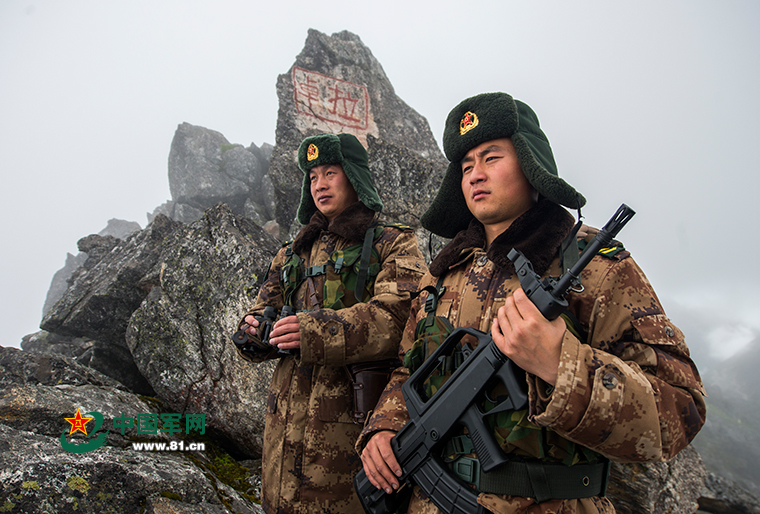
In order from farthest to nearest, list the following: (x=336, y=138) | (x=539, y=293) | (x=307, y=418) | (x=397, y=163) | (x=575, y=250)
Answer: (x=397, y=163), (x=336, y=138), (x=307, y=418), (x=575, y=250), (x=539, y=293)

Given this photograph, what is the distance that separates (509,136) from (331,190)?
1991 millimetres

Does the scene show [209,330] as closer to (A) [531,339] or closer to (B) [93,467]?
(B) [93,467]

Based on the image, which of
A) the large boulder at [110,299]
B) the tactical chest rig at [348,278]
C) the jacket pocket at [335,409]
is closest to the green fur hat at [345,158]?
the tactical chest rig at [348,278]

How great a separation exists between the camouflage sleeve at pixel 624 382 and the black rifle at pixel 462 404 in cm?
18

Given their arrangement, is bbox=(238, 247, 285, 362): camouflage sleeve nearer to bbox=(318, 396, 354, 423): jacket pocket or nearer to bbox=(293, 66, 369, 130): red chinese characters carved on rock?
bbox=(318, 396, 354, 423): jacket pocket

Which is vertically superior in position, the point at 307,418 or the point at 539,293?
the point at 539,293

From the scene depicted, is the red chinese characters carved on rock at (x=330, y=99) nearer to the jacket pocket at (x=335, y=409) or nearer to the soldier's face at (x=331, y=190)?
the soldier's face at (x=331, y=190)

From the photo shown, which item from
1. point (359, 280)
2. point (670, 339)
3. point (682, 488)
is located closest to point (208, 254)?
point (359, 280)

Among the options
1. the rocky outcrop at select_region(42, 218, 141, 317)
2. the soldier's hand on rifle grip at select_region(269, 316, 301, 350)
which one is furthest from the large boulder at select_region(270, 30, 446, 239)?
the rocky outcrop at select_region(42, 218, 141, 317)

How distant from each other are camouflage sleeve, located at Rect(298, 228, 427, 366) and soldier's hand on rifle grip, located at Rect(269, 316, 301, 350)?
8 cm

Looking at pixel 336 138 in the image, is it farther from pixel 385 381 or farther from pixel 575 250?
pixel 575 250

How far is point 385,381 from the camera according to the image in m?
3.04

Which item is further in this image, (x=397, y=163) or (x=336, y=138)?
(x=397, y=163)

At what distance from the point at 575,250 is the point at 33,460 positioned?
3.84 m
